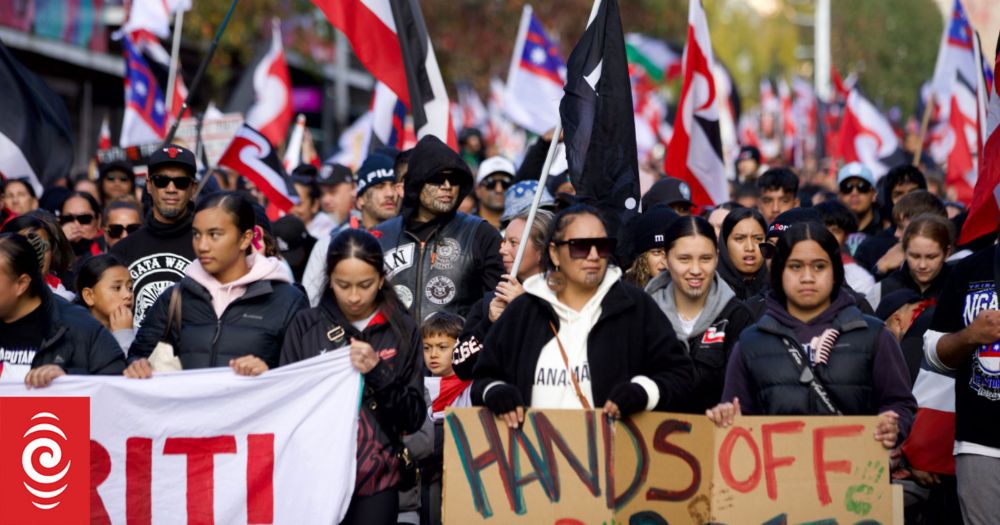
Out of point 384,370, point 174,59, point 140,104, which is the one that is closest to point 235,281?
point 384,370

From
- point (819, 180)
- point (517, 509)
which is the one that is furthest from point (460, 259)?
point (819, 180)

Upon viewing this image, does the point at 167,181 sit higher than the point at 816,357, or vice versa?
the point at 167,181

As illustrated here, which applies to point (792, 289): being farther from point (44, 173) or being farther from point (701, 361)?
point (44, 173)

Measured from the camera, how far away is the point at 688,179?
984 centimetres

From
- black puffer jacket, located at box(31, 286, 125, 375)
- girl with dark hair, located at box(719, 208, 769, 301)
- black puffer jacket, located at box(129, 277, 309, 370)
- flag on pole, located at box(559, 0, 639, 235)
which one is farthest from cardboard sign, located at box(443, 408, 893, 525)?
girl with dark hair, located at box(719, 208, 769, 301)

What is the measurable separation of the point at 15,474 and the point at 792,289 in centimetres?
335

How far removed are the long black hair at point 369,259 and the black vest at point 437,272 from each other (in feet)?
5.51

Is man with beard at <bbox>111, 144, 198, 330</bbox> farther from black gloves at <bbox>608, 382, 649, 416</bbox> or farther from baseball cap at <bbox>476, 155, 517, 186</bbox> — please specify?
baseball cap at <bbox>476, 155, 517, 186</bbox>

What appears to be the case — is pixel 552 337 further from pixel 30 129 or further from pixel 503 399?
pixel 30 129

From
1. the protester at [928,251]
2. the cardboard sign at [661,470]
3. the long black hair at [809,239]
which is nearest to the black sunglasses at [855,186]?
the protester at [928,251]

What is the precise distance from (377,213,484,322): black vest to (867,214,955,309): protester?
2.35 metres

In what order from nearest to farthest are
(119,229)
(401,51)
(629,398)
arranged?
(629,398), (119,229), (401,51)

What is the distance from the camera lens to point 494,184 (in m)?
11.2

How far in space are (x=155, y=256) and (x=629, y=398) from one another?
313 centimetres
